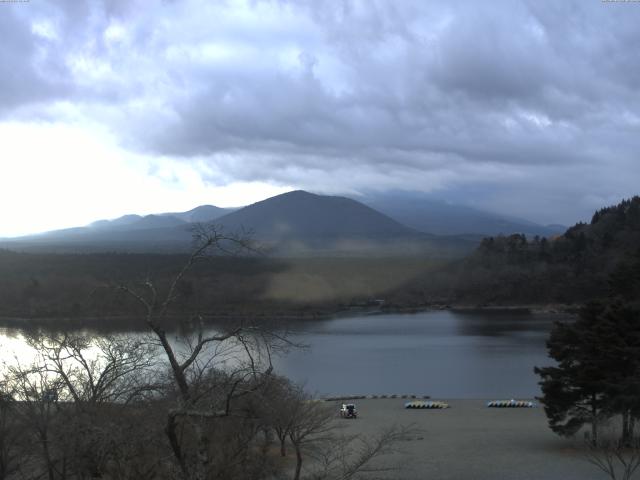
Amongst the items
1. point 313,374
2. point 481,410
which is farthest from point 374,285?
point 481,410

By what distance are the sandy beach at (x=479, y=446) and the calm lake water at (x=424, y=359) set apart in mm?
3114

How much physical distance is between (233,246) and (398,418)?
16299 mm

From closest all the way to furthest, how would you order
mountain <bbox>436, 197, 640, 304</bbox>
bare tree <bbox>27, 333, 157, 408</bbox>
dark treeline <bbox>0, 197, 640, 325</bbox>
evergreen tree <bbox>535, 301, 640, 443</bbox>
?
1. bare tree <bbox>27, 333, 157, 408</bbox>
2. evergreen tree <bbox>535, 301, 640, 443</bbox>
3. dark treeline <bbox>0, 197, 640, 325</bbox>
4. mountain <bbox>436, 197, 640, 304</bbox>

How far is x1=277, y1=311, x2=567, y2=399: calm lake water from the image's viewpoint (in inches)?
1078

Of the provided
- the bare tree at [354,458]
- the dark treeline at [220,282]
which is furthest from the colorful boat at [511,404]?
the dark treeline at [220,282]

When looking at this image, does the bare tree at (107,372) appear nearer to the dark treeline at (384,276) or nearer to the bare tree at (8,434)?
the bare tree at (8,434)

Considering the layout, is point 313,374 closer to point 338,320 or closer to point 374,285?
point 338,320

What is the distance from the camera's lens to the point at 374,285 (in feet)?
274

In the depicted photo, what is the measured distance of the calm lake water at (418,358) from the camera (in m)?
26.9

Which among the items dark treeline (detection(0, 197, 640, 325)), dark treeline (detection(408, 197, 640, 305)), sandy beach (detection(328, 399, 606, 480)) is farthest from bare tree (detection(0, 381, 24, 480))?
dark treeline (detection(408, 197, 640, 305))

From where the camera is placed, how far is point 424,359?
116 feet

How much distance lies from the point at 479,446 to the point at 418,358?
67.2 ft

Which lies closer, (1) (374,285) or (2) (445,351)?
(2) (445,351)

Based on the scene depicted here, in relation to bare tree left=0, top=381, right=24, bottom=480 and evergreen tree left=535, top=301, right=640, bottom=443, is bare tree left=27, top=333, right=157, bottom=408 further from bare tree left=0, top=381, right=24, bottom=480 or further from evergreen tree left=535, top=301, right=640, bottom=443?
evergreen tree left=535, top=301, right=640, bottom=443
